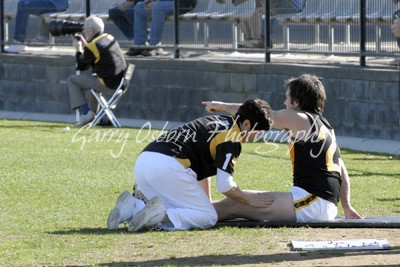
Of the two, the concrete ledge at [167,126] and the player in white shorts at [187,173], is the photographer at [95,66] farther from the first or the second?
the player in white shorts at [187,173]

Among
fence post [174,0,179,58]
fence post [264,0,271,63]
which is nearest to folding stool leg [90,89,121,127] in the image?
fence post [174,0,179,58]

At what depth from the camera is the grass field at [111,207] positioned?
8.01m

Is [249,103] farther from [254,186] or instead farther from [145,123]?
[145,123]

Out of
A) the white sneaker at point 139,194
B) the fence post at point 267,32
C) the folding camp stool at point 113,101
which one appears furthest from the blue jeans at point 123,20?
the white sneaker at point 139,194

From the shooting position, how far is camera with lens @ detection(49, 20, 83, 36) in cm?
2102

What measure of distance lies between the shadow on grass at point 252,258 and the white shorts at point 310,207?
127cm

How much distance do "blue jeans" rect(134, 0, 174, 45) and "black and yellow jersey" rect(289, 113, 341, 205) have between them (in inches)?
444

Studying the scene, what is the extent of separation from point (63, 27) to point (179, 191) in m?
12.5

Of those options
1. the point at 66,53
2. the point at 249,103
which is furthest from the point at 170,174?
the point at 66,53

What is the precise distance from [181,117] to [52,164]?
597cm

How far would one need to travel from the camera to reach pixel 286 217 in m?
9.35

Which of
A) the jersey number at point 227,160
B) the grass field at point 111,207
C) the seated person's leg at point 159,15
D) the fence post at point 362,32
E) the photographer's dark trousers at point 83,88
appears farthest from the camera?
the seated person's leg at point 159,15

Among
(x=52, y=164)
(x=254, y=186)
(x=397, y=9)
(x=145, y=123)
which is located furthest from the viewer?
(x=145, y=123)

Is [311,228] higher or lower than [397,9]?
lower
